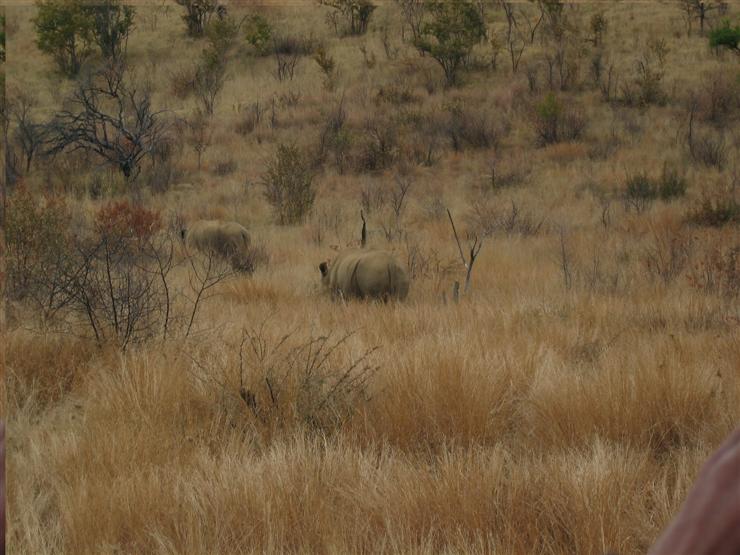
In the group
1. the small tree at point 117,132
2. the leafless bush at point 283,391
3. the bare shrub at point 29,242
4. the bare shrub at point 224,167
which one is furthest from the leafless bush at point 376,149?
the leafless bush at point 283,391

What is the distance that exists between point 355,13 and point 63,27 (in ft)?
37.3

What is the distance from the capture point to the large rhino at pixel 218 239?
25.3 ft

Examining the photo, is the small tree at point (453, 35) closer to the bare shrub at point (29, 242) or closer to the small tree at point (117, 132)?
the small tree at point (117, 132)

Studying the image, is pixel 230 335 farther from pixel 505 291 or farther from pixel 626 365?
pixel 505 291

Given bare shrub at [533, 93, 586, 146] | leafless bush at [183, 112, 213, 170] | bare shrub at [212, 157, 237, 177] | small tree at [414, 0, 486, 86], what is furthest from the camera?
small tree at [414, 0, 486, 86]

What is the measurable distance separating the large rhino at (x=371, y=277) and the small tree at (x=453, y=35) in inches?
697

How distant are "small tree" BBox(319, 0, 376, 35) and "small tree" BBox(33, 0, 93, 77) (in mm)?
9260

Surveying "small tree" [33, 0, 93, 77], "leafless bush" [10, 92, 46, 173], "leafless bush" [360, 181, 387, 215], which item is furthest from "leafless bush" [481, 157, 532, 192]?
"small tree" [33, 0, 93, 77]

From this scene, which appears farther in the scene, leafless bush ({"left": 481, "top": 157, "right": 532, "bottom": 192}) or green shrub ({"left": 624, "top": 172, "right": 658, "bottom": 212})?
leafless bush ({"left": 481, "top": 157, "right": 532, "bottom": 192})

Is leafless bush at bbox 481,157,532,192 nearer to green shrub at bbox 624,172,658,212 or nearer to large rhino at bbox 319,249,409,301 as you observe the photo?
green shrub at bbox 624,172,658,212

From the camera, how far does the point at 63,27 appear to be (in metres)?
25.9

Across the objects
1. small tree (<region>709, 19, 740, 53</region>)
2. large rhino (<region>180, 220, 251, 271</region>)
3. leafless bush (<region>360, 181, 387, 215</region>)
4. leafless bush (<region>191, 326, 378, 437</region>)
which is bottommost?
leafless bush (<region>360, 181, 387, 215</region>)

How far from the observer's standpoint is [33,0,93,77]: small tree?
1011 inches

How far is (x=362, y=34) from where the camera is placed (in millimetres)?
29391
